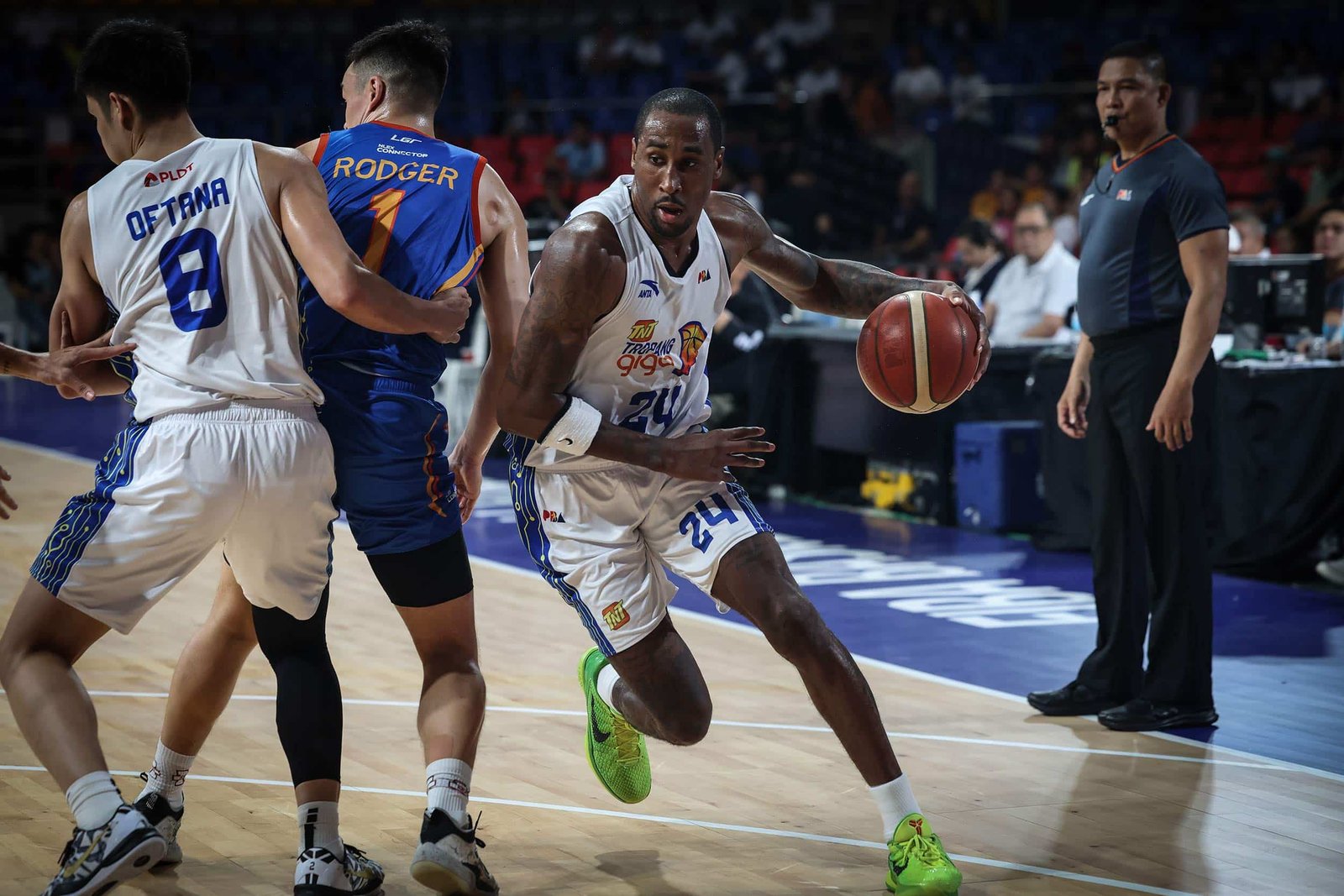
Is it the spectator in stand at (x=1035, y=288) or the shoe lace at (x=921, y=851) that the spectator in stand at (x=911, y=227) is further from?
the shoe lace at (x=921, y=851)

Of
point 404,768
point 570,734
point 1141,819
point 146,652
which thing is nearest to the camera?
point 1141,819

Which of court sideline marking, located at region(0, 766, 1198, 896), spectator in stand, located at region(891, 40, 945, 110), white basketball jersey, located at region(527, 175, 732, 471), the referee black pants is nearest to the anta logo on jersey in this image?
white basketball jersey, located at region(527, 175, 732, 471)

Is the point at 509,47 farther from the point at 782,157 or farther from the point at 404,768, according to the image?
the point at 404,768

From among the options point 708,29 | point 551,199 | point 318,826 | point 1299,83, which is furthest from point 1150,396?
point 708,29

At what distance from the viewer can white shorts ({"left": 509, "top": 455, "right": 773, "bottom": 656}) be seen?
12.6 feet

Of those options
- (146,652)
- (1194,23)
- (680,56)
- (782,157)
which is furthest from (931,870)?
(680,56)

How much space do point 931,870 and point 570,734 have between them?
1.85 m

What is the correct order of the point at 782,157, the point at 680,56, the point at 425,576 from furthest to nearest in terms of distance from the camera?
the point at 680,56 → the point at 782,157 → the point at 425,576

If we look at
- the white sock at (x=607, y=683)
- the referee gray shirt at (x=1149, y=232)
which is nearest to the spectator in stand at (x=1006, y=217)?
the referee gray shirt at (x=1149, y=232)

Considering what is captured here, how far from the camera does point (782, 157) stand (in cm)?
1752

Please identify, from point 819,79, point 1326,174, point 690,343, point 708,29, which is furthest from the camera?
point 708,29

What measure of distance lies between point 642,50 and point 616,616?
1749cm

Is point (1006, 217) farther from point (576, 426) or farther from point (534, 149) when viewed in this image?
point (576, 426)

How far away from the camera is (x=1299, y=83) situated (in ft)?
52.1
